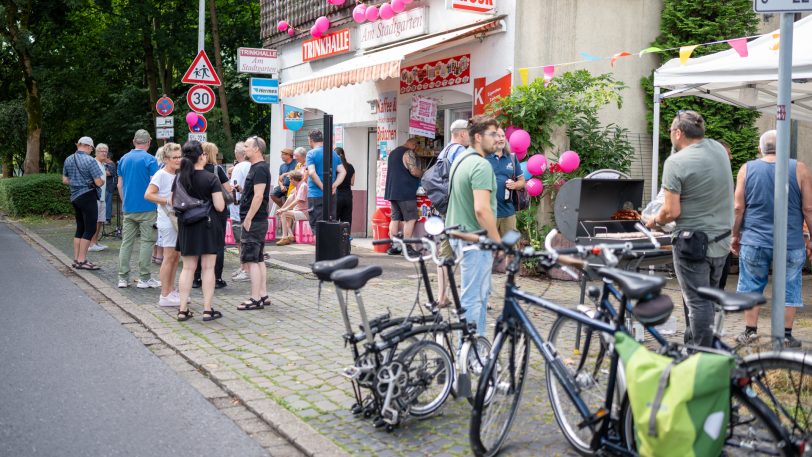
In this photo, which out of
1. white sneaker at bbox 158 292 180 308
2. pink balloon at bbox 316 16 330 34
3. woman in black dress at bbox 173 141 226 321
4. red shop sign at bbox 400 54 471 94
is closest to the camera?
woman in black dress at bbox 173 141 226 321

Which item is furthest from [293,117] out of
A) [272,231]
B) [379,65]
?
[379,65]

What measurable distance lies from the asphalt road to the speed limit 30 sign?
6763mm

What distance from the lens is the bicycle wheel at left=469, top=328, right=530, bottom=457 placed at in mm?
4258

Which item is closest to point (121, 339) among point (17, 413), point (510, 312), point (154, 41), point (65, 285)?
point (17, 413)

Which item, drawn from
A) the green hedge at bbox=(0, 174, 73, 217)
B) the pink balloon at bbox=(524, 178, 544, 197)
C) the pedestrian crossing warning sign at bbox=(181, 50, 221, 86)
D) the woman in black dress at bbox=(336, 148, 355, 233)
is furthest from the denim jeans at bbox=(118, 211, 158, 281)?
the green hedge at bbox=(0, 174, 73, 217)

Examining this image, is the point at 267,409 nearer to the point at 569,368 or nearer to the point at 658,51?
the point at 569,368

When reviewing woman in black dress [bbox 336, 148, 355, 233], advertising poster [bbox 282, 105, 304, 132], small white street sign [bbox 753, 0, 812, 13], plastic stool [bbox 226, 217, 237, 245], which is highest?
advertising poster [bbox 282, 105, 304, 132]

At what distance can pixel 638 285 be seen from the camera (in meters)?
3.76

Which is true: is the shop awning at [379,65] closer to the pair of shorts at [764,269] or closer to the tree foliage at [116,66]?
the pair of shorts at [764,269]

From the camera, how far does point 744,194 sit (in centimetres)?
714

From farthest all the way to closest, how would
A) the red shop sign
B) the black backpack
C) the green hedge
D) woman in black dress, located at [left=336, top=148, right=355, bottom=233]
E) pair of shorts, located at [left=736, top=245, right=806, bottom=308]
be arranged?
the green hedge
woman in black dress, located at [left=336, top=148, right=355, bottom=233]
the red shop sign
the black backpack
pair of shorts, located at [left=736, top=245, right=806, bottom=308]

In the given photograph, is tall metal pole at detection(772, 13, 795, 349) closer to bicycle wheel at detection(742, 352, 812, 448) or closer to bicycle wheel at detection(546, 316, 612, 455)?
bicycle wheel at detection(546, 316, 612, 455)

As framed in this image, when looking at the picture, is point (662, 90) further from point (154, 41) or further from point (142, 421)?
point (154, 41)

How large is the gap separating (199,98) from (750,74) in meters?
10.4
